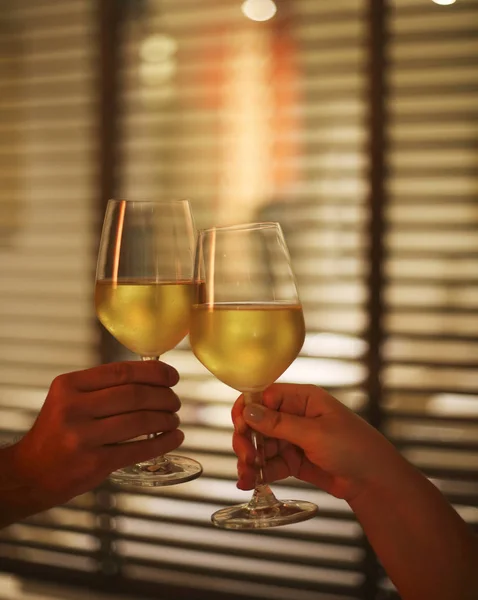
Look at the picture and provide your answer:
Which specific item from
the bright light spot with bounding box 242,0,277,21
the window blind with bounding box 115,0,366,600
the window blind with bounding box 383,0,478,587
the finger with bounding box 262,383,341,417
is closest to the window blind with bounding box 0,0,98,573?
the window blind with bounding box 115,0,366,600

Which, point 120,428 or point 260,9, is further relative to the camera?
point 260,9

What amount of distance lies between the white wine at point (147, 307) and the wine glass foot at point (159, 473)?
0.59 ft

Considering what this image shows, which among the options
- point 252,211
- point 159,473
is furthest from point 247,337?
point 252,211

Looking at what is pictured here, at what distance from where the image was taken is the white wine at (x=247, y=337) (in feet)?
2.93

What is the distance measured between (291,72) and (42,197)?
119 centimetres

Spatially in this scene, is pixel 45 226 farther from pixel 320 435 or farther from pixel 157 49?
pixel 320 435

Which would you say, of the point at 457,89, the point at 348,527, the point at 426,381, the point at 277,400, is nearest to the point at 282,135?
the point at 457,89

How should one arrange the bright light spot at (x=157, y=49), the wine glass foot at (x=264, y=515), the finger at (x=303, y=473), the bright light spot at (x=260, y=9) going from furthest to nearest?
the bright light spot at (x=157, y=49), the bright light spot at (x=260, y=9), the finger at (x=303, y=473), the wine glass foot at (x=264, y=515)

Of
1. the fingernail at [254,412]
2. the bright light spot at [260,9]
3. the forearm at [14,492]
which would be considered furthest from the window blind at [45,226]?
the fingernail at [254,412]

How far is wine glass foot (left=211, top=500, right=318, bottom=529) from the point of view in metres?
0.87

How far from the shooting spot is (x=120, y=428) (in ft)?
3.08

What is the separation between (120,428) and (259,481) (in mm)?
201

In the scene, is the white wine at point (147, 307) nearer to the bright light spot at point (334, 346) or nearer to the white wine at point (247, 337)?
the white wine at point (247, 337)

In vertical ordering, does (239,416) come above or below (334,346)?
above
